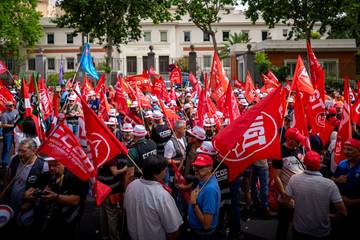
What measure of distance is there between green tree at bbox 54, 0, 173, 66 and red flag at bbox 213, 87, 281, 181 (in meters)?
31.7

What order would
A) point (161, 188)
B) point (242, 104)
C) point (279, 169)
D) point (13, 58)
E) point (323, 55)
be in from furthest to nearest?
1. point (13, 58)
2. point (323, 55)
3. point (242, 104)
4. point (279, 169)
5. point (161, 188)

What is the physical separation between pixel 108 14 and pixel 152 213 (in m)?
34.1

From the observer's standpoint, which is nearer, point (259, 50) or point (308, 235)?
point (308, 235)

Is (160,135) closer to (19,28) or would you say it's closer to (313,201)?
(313,201)

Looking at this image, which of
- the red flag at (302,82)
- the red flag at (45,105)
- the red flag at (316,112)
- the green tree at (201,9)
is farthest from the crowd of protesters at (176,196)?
the green tree at (201,9)

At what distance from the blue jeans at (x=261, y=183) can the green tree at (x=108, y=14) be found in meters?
29.1

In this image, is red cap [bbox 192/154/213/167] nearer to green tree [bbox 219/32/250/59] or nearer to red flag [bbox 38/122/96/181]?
red flag [bbox 38/122/96/181]

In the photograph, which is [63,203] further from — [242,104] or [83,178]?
[242,104]

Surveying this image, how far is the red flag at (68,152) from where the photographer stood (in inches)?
201

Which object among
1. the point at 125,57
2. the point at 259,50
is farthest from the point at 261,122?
the point at 125,57

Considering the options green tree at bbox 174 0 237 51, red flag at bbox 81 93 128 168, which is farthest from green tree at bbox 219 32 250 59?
red flag at bbox 81 93 128 168

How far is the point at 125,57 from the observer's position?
65625 millimetres

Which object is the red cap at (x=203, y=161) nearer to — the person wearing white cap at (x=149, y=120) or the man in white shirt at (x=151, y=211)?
the man in white shirt at (x=151, y=211)

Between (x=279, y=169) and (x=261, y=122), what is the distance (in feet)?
3.25
